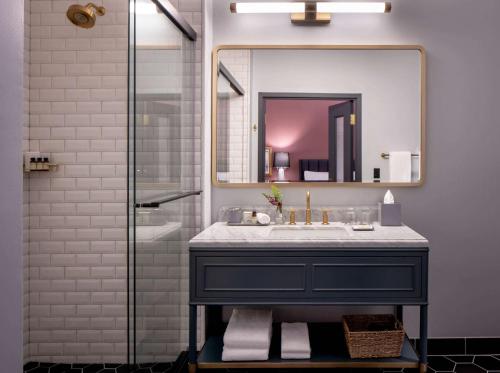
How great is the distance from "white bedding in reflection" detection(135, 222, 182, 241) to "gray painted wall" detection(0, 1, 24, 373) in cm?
95

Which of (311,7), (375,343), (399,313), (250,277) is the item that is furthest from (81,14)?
(399,313)

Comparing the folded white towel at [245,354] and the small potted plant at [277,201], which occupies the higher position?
the small potted plant at [277,201]

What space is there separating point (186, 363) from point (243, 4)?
6.91ft

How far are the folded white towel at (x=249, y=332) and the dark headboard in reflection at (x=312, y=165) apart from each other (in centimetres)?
90

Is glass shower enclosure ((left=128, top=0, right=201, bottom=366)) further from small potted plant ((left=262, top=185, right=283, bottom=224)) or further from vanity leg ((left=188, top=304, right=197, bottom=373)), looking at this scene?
small potted plant ((left=262, top=185, right=283, bottom=224))

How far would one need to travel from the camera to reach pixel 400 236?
8.40ft

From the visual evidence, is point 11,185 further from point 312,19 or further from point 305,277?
point 312,19

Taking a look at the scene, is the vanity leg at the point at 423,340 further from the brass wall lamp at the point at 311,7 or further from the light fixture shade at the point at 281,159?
the brass wall lamp at the point at 311,7

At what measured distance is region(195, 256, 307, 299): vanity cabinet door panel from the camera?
8.13 feet

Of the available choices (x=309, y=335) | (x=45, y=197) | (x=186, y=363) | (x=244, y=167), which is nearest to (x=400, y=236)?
(x=309, y=335)

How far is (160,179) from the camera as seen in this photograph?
7.47 feet

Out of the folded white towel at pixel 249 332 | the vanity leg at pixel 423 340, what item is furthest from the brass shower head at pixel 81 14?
the vanity leg at pixel 423 340

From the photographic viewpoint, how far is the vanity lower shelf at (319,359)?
2.54 meters

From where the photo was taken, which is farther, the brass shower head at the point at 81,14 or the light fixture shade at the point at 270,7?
the light fixture shade at the point at 270,7
